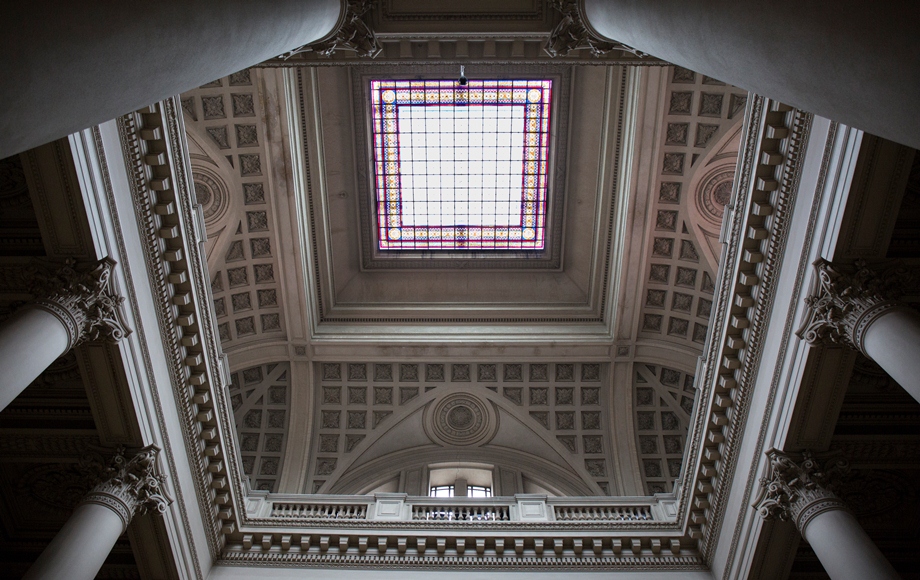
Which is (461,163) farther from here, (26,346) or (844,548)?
(844,548)

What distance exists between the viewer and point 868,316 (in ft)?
29.3

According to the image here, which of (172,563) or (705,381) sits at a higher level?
(705,381)

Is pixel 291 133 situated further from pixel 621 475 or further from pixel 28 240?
pixel 621 475

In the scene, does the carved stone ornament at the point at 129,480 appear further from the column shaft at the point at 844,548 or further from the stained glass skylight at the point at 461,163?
the stained glass skylight at the point at 461,163

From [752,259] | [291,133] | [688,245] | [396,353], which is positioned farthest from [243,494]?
[688,245]

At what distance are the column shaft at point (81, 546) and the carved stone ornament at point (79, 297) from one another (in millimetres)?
2693

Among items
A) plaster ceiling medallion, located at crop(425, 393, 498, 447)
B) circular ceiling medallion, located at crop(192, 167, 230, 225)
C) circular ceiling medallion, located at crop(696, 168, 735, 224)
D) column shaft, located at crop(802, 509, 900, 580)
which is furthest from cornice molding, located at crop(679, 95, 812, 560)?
circular ceiling medallion, located at crop(192, 167, 230, 225)

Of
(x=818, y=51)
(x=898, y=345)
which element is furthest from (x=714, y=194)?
(x=818, y=51)

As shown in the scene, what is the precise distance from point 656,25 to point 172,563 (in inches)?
451

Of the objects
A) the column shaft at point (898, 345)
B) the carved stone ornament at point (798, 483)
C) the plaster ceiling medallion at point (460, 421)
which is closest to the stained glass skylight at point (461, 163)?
the plaster ceiling medallion at point (460, 421)

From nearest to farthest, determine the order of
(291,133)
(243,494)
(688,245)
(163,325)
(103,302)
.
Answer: (103,302) → (163,325) → (243,494) → (291,133) → (688,245)

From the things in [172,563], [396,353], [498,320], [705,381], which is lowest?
[172,563]

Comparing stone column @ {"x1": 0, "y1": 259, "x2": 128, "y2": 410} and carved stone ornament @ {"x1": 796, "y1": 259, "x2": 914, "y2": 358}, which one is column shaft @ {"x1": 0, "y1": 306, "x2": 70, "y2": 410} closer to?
stone column @ {"x1": 0, "y1": 259, "x2": 128, "y2": 410}

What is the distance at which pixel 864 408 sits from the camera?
11.3 m
